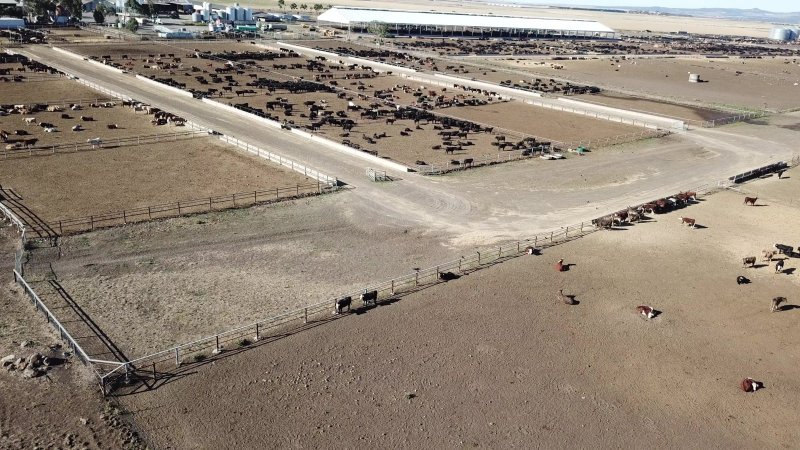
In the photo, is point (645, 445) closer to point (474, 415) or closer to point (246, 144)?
point (474, 415)

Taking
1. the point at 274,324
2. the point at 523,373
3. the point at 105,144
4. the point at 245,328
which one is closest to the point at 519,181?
the point at 523,373

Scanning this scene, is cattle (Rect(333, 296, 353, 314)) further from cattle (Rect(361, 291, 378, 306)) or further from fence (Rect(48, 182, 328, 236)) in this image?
fence (Rect(48, 182, 328, 236))

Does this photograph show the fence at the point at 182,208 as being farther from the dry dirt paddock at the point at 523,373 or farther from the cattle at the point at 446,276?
the dry dirt paddock at the point at 523,373

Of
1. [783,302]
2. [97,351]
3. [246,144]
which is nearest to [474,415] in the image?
[97,351]

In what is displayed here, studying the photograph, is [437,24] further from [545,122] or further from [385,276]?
[385,276]

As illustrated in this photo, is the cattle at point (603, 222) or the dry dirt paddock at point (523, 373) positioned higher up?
the cattle at point (603, 222)

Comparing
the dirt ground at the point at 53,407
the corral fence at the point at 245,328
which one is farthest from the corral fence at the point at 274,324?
the dirt ground at the point at 53,407

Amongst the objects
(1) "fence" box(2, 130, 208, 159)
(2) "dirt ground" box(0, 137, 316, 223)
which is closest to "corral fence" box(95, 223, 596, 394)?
(2) "dirt ground" box(0, 137, 316, 223)
